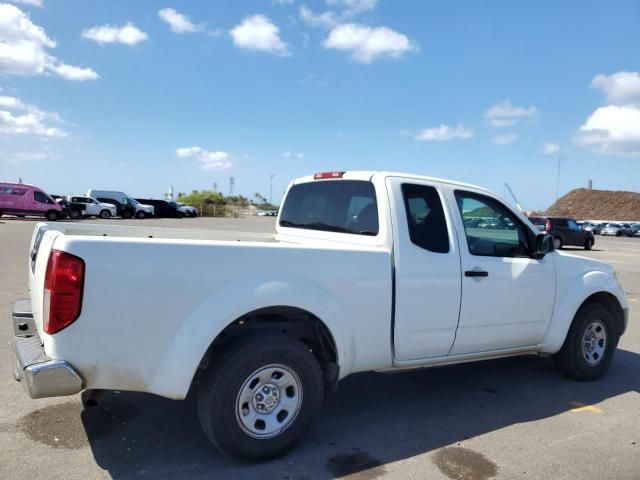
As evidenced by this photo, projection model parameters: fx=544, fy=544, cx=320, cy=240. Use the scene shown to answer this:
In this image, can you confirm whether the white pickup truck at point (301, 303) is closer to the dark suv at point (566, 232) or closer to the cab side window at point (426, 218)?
the cab side window at point (426, 218)

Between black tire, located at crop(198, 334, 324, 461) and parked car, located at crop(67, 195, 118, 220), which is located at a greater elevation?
parked car, located at crop(67, 195, 118, 220)

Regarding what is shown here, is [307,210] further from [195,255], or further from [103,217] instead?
[103,217]

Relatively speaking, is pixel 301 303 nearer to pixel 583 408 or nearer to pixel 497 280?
pixel 497 280

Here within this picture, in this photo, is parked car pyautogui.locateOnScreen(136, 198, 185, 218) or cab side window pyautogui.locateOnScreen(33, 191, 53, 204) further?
parked car pyautogui.locateOnScreen(136, 198, 185, 218)

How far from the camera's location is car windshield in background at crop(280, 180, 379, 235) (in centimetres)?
430

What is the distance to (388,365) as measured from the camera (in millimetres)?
4012

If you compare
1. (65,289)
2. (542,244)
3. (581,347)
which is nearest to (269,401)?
(65,289)

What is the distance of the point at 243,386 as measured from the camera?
3.34 meters

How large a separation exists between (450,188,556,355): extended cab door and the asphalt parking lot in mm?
611

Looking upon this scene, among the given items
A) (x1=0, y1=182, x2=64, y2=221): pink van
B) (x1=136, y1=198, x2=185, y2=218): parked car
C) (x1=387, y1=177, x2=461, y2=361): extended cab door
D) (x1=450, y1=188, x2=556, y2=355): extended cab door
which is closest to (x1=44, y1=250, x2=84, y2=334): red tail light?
(x1=387, y1=177, x2=461, y2=361): extended cab door

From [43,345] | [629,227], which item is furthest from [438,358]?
[629,227]

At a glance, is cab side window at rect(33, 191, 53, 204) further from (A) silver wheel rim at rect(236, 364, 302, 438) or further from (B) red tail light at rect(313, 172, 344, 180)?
(A) silver wheel rim at rect(236, 364, 302, 438)

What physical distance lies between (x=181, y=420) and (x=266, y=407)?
963mm

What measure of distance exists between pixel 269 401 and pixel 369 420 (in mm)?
1122
